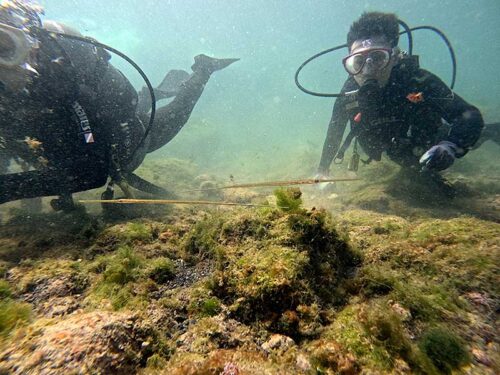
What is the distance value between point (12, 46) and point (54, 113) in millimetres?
985

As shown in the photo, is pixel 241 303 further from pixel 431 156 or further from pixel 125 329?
pixel 431 156

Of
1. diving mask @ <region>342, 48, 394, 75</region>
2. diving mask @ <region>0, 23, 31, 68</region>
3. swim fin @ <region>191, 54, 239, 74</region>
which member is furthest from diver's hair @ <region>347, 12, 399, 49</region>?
diving mask @ <region>0, 23, 31, 68</region>

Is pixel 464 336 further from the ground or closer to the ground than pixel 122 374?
closer to the ground

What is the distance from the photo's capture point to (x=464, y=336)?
5.50 ft

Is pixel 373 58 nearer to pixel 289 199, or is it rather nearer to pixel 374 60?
pixel 374 60

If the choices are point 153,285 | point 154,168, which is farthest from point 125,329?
point 154,168

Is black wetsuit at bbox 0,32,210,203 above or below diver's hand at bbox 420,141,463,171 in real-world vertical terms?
above

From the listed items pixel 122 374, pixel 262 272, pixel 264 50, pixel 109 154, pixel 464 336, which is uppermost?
pixel 264 50

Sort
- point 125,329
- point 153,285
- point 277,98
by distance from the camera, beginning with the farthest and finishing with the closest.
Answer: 1. point 277,98
2. point 153,285
3. point 125,329

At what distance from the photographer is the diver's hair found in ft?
20.8

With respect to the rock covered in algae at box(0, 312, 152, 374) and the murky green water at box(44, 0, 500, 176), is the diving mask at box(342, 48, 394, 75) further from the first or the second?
the murky green water at box(44, 0, 500, 176)

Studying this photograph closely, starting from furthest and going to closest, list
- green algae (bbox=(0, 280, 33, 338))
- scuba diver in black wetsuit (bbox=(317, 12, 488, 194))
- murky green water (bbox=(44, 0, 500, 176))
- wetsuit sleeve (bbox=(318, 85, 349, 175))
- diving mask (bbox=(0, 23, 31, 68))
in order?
murky green water (bbox=(44, 0, 500, 176))
wetsuit sleeve (bbox=(318, 85, 349, 175))
scuba diver in black wetsuit (bbox=(317, 12, 488, 194))
diving mask (bbox=(0, 23, 31, 68))
green algae (bbox=(0, 280, 33, 338))

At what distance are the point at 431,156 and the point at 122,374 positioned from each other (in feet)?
18.0

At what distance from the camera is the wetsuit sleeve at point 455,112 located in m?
5.08
